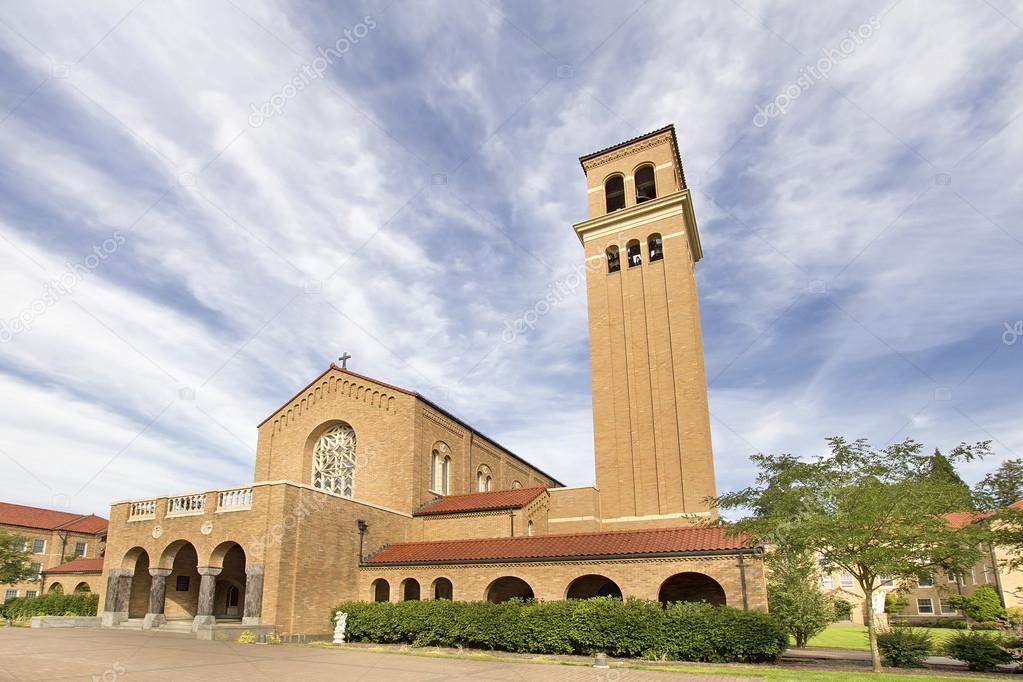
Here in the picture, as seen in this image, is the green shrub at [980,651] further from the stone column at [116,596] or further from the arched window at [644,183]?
the stone column at [116,596]

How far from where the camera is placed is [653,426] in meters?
29.9

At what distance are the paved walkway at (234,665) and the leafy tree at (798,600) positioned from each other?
12135 millimetres

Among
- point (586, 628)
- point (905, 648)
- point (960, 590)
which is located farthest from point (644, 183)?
point (960, 590)

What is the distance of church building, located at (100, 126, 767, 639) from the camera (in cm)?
2211

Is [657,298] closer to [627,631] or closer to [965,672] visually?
[627,631]

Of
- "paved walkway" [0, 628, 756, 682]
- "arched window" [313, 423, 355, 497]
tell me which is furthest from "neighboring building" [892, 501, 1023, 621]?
"paved walkway" [0, 628, 756, 682]

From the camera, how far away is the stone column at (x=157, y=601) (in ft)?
79.5

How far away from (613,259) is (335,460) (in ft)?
59.4

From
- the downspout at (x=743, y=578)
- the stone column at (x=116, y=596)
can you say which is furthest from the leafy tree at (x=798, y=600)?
the stone column at (x=116, y=596)

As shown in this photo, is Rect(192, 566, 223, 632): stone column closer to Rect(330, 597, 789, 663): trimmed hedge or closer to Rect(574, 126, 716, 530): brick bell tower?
Rect(330, 597, 789, 663): trimmed hedge

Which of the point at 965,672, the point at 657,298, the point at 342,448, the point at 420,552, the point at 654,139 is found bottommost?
the point at 965,672

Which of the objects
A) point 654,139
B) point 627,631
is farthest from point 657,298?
point 627,631

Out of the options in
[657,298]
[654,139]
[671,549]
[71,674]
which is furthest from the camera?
[654,139]

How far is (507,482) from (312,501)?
19790 mm
